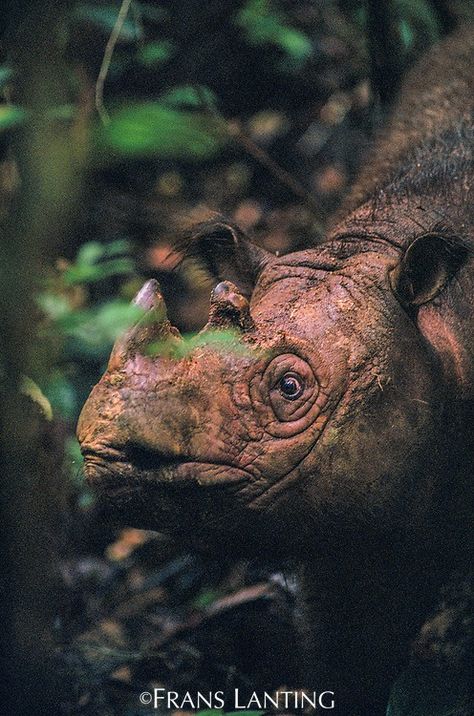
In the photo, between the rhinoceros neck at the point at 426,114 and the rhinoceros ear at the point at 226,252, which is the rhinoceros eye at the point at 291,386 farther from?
the rhinoceros neck at the point at 426,114

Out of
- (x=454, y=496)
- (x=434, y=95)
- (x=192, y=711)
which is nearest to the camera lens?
(x=454, y=496)

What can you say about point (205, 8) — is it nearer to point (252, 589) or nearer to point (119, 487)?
point (252, 589)

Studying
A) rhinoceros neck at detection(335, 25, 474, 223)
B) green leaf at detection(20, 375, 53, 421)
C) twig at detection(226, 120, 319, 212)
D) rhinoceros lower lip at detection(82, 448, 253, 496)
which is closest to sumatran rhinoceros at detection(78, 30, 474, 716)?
rhinoceros lower lip at detection(82, 448, 253, 496)

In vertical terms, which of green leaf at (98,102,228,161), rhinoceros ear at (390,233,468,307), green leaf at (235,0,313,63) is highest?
green leaf at (235,0,313,63)

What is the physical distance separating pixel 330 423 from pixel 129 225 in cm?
490

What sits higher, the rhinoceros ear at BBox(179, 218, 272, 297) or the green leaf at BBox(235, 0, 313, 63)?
the green leaf at BBox(235, 0, 313, 63)

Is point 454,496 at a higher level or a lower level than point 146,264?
lower

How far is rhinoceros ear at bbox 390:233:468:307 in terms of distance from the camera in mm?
3242

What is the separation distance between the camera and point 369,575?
11.6 ft

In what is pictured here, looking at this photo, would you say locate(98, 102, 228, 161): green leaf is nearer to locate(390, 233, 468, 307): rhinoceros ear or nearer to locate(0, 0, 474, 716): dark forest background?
locate(0, 0, 474, 716): dark forest background

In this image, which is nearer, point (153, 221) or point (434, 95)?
point (434, 95)

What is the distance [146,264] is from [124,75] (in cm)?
152

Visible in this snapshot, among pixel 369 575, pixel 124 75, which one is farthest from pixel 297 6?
pixel 369 575

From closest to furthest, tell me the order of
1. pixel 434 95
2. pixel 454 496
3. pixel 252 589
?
pixel 454 496, pixel 252 589, pixel 434 95
